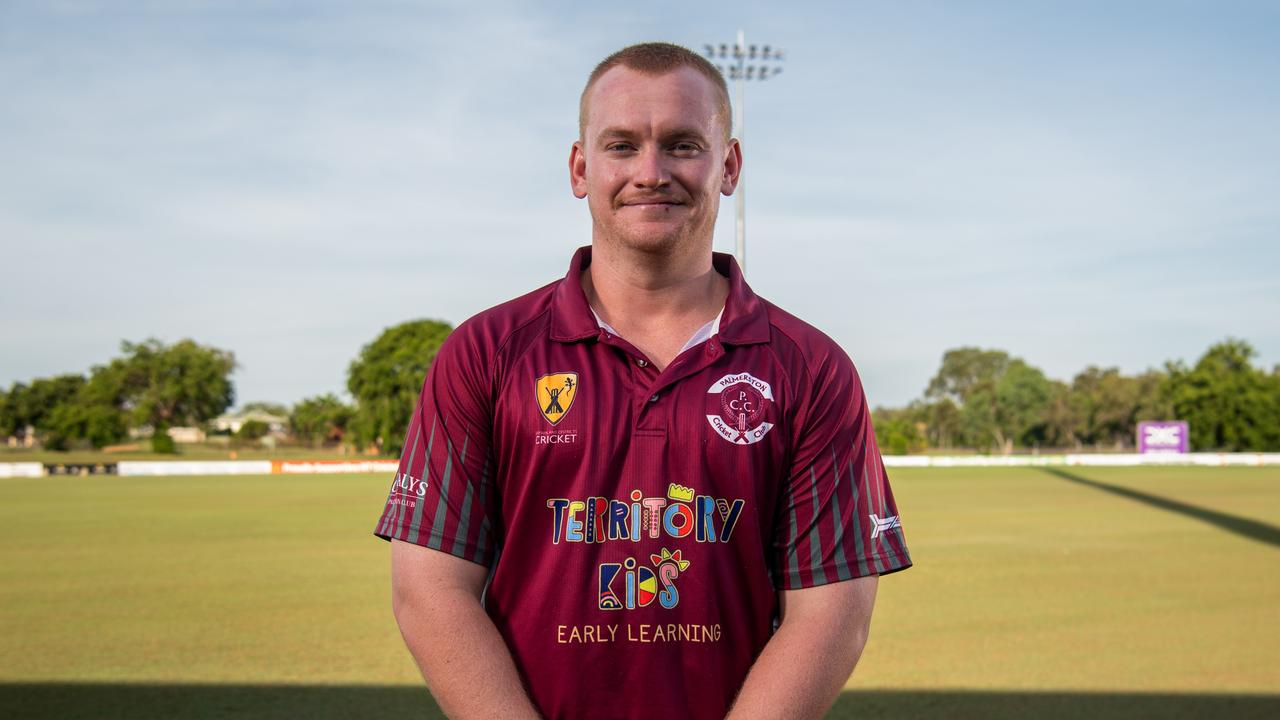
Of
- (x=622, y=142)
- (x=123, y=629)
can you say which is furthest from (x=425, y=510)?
(x=123, y=629)

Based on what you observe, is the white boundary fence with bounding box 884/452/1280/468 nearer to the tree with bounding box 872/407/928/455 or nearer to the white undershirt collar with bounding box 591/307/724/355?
the tree with bounding box 872/407/928/455

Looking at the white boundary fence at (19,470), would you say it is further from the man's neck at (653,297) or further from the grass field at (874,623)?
the man's neck at (653,297)

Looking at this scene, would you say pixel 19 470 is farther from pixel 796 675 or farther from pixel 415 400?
pixel 796 675

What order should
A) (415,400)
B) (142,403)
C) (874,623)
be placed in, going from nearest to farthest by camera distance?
(874,623) < (415,400) < (142,403)

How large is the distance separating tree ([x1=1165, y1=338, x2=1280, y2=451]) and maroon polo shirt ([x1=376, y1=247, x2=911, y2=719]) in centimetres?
8747

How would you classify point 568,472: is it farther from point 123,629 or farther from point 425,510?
point 123,629

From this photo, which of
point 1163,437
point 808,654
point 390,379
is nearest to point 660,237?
point 808,654

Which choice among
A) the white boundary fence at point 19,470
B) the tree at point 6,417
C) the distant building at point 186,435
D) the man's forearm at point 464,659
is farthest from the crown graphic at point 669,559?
the distant building at point 186,435

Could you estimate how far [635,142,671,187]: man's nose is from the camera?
7.28 feet

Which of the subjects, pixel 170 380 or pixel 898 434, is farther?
pixel 170 380

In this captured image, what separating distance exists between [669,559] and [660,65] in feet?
3.28

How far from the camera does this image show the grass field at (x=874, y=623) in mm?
7602

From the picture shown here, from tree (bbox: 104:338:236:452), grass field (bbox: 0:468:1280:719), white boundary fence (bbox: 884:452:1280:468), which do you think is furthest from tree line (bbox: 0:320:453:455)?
grass field (bbox: 0:468:1280:719)

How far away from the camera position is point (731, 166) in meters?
2.47
